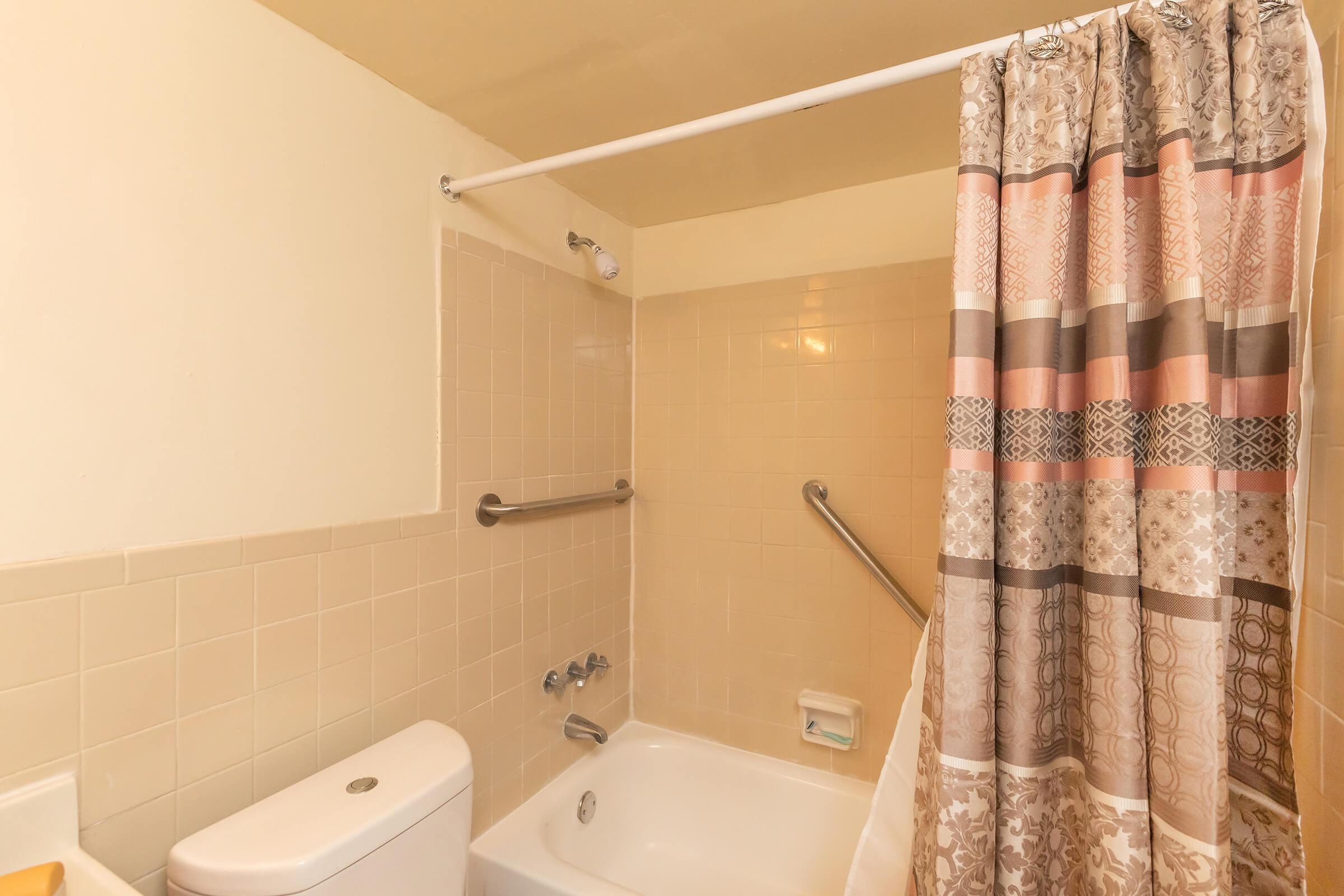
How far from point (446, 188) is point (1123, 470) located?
4.40ft

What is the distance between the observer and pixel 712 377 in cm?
187

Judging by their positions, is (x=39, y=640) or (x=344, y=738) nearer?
(x=39, y=640)

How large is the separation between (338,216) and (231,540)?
61 cm

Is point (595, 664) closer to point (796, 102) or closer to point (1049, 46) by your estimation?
point (796, 102)

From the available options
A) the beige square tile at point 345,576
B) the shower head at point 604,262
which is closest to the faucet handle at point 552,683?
the beige square tile at point 345,576

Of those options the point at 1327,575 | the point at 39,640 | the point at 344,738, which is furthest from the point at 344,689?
the point at 1327,575

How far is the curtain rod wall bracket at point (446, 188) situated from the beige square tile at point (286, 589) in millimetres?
816

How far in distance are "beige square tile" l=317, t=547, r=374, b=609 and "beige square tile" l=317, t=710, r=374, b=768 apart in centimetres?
22

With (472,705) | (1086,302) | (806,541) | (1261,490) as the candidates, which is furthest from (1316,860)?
(472,705)

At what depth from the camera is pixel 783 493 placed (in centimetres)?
177

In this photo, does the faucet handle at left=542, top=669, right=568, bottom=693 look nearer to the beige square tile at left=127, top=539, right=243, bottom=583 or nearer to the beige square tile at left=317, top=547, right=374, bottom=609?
the beige square tile at left=317, top=547, right=374, bottom=609

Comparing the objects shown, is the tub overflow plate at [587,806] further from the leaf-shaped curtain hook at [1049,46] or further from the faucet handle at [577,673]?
the leaf-shaped curtain hook at [1049,46]

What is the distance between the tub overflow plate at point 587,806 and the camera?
1.62 meters

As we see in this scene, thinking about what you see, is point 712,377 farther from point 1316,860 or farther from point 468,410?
point 1316,860
